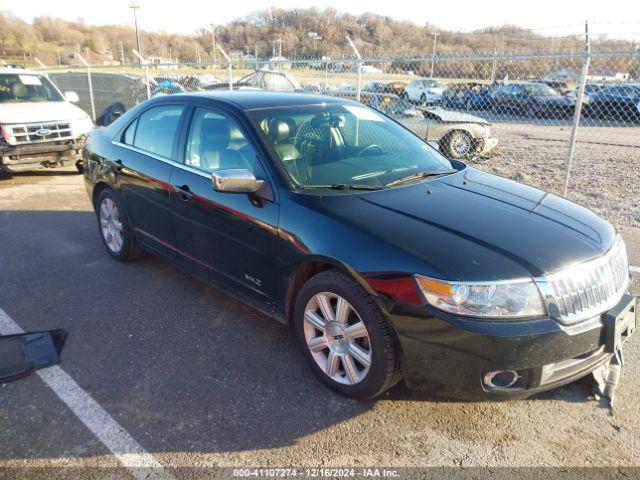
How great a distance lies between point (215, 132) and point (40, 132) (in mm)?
6135

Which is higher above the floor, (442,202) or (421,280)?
(442,202)

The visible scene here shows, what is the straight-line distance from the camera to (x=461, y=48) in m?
15.9

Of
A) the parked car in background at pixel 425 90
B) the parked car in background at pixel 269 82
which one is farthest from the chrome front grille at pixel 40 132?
the parked car in background at pixel 425 90

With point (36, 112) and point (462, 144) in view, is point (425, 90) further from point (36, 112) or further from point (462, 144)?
point (36, 112)

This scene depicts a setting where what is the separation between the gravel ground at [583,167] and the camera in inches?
267

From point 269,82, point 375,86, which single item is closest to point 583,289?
point 269,82

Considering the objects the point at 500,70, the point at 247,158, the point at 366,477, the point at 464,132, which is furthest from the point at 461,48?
the point at 366,477

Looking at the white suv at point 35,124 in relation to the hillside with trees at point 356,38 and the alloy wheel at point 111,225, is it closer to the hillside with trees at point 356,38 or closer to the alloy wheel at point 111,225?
the alloy wheel at point 111,225

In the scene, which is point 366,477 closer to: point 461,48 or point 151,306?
point 151,306

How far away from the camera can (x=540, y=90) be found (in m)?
20.1

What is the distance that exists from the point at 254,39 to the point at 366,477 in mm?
20447

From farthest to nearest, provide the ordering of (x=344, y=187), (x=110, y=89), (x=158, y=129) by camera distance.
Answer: (x=110, y=89)
(x=158, y=129)
(x=344, y=187)

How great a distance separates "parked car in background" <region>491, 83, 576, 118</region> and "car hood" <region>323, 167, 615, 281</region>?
56.9 feet

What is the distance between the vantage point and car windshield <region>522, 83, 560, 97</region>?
64.4 feet
